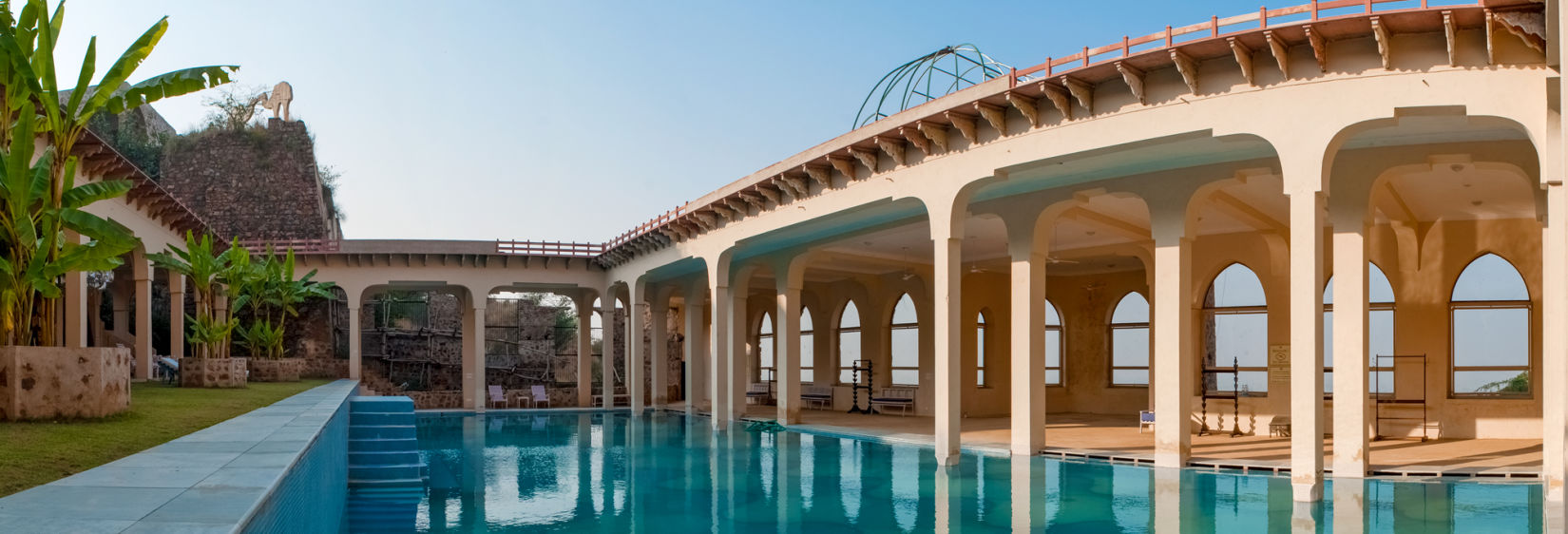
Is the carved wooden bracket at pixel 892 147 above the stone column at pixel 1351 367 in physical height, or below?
above

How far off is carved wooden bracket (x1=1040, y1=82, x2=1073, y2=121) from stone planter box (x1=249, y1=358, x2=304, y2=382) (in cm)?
1937

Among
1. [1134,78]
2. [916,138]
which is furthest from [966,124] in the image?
[1134,78]

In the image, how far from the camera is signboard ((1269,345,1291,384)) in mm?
20250

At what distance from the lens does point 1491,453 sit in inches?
627

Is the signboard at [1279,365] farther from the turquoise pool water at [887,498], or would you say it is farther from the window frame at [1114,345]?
the window frame at [1114,345]

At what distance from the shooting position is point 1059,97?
46.3ft

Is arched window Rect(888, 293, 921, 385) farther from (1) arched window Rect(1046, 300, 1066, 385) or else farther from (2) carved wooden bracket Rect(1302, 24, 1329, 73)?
(2) carved wooden bracket Rect(1302, 24, 1329, 73)

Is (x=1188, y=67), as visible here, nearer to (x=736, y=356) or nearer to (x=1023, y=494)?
(x=1023, y=494)

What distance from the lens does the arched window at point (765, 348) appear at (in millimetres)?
39281

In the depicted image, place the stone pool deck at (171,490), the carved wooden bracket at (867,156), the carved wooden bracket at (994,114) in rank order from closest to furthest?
the stone pool deck at (171,490) → the carved wooden bracket at (994,114) → the carved wooden bracket at (867,156)

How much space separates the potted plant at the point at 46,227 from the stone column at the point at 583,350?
79.1ft

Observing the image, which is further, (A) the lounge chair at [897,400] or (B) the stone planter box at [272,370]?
(A) the lounge chair at [897,400]

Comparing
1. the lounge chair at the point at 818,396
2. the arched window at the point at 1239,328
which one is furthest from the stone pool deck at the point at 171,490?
the lounge chair at the point at 818,396

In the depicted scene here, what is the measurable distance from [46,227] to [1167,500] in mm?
11806
